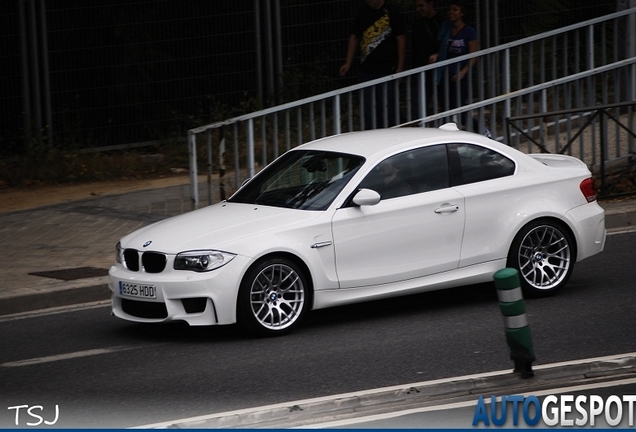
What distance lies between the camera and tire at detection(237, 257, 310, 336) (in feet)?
30.9

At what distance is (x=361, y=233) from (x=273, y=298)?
891mm

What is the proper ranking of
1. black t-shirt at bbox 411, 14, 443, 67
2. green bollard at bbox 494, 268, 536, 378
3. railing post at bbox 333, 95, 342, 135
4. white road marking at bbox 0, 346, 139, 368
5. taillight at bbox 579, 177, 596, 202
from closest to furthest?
green bollard at bbox 494, 268, 536, 378
white road marking at bbox 0, 346, 139, 368
taillight at bbox 579, 177, 596, 202
railing post at bbox 333, 95, 342, 135
black t-shirt at bbox 411, 14, 443, 67

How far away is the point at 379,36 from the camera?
1628 cm

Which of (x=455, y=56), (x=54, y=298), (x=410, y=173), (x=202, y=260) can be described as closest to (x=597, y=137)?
(x=455, y=56)

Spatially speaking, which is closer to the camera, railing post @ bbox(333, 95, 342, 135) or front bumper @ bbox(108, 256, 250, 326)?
front bumper @ bbox(108, 256, 250, 326)

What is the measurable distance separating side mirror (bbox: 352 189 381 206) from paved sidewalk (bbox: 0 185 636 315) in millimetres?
2906

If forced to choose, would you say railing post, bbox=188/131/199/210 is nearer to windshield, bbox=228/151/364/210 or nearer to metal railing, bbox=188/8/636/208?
metal railing, bbox=188/8/636/208

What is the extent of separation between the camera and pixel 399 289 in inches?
396

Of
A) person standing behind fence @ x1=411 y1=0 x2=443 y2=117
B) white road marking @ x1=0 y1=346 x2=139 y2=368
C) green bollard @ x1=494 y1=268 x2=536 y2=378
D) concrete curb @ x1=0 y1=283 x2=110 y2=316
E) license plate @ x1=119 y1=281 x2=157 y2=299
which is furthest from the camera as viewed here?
person standing behind fence @ x1=411 y1=0 x2=443 y2=117

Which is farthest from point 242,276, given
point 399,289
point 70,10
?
point 70,10

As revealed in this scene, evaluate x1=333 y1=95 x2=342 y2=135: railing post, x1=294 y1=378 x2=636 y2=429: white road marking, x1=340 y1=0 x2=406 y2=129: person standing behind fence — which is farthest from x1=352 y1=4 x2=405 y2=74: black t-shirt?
x1=294 y1=378 x2=636 y2=429: white road marking

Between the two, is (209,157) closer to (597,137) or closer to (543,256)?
(597,137)

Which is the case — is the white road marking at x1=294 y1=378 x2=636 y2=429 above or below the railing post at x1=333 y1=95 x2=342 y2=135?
below

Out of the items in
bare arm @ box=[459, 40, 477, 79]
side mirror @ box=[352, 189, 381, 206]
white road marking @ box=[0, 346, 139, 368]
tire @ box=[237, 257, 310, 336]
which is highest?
bare arm @ box=[459, 40, 477, 79]
